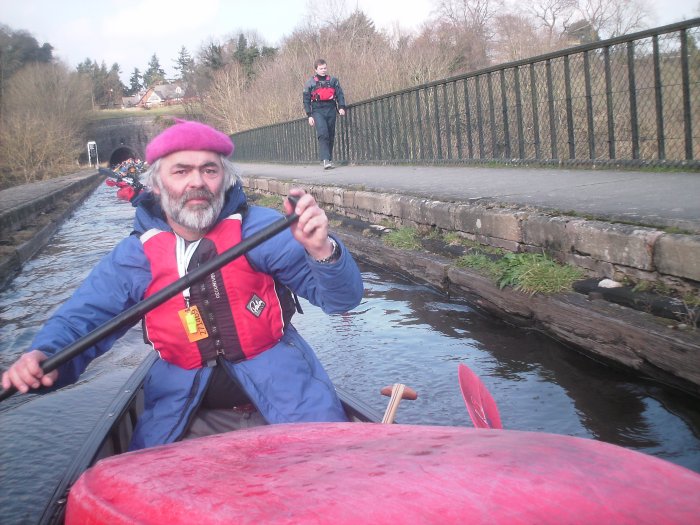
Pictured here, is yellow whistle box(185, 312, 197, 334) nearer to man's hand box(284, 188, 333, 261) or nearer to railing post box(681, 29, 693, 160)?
man's hand box(284, 188, 333, 261)

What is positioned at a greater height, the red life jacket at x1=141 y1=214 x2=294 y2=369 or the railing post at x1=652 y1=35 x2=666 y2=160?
the railing post at x1=652 y1=35 x2=666 y2=160

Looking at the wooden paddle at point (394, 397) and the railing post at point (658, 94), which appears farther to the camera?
the railing post at point (658, 94)

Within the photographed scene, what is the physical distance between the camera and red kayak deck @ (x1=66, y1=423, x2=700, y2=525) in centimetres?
126

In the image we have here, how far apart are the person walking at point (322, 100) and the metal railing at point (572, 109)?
1388 mm

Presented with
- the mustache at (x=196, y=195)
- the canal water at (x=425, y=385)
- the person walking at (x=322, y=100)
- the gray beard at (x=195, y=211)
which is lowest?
the canal water at (x=425, y=385)

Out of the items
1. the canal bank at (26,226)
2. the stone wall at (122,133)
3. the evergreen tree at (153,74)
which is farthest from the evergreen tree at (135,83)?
the canal bank at (26,226)

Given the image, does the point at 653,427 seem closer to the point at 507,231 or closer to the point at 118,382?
the point at 507,231

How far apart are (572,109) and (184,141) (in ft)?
20.7

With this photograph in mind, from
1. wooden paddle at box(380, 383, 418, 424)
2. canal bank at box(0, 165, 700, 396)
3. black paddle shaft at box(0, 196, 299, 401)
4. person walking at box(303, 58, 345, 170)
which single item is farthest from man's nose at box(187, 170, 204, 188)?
person walking at box(303, 58, 345, 170)

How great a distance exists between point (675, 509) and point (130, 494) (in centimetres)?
104

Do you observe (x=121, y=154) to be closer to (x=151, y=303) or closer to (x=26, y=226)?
(x=26, y=226)

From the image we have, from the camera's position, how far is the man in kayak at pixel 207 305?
2.56 metres

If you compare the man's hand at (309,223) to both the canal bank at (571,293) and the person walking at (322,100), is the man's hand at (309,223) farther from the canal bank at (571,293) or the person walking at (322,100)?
the person walking at (322,100)

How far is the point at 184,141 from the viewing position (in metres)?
2.73
